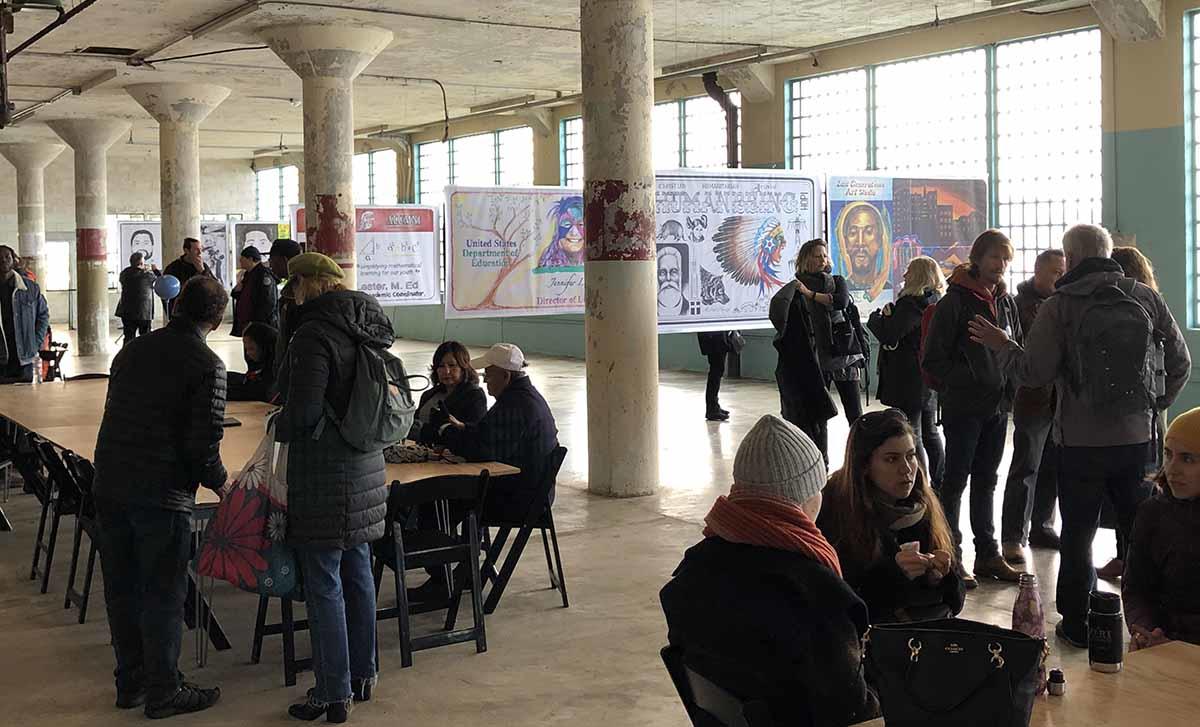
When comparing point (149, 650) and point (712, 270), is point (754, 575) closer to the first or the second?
point (149, 650)

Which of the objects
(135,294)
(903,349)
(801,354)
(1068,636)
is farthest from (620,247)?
(135,294)

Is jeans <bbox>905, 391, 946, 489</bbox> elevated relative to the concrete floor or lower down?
elevated

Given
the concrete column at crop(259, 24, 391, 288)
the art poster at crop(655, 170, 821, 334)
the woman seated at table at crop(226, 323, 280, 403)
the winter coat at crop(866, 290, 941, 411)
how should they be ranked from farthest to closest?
the concrete column at crop(259, 24, 391, 288) < the art poster at crop(655, 170, 821, 334) < the woman seated at table at crop(226, 323, 280, 403) < the winter coat at crop(866, 290, 941, 411)

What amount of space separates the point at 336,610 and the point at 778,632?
87.6 inches

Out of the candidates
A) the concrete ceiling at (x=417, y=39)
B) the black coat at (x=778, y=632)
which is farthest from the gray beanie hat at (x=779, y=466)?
the concrete ceiling at (x=417, y=39)

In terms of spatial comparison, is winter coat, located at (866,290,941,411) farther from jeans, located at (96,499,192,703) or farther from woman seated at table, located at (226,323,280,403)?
jeans, located at (96,499,192,703)

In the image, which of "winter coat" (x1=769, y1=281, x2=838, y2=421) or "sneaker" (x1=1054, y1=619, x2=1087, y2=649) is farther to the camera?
"winter coat" (x1=769, y1=281, x2=838, y2=421)

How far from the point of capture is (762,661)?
2.67 meters

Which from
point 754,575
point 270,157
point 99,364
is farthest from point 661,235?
point 270,157

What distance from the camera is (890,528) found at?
11.8ft

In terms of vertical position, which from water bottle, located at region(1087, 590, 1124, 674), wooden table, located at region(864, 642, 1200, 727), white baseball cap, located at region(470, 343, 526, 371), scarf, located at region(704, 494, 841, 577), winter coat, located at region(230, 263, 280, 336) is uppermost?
winter coat, located at region(230, 263, 280, 336)

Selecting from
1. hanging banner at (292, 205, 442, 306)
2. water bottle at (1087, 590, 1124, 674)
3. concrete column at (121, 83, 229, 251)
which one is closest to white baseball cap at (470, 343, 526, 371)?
water bottle at (1087, 590, 1124, 674)

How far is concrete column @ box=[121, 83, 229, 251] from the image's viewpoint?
17.2m

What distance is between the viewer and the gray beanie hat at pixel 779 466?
2.86 m
